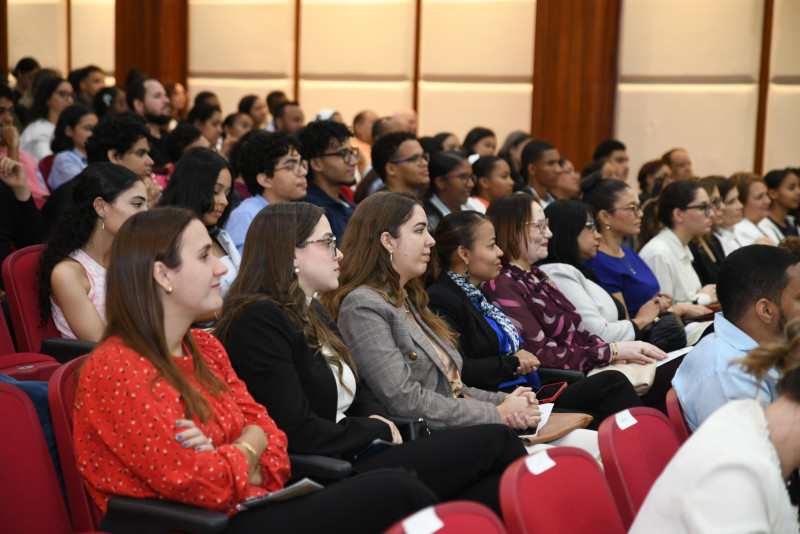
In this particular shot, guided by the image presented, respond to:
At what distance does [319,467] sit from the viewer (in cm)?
220

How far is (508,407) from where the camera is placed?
2873mm

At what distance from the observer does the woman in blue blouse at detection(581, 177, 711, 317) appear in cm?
451

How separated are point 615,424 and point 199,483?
3.10ft

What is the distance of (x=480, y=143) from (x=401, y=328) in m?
4.46

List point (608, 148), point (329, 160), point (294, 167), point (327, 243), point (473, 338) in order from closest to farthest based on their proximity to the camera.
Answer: point (327, 243) < point (473, 338) < point (294, 167) < point (329, 160) < point (608, 148)

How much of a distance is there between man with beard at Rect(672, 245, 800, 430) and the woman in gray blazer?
23.9 inches

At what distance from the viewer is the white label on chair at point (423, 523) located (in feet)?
4.57

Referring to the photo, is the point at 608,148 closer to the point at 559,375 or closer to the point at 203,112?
the point at 203,112

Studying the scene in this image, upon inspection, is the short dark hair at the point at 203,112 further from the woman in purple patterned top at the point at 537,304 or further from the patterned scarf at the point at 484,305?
the patterned scarf at the point at 484,305

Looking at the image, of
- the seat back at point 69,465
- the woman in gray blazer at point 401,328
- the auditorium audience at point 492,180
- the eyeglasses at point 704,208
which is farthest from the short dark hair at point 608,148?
the seat back at point 69,465

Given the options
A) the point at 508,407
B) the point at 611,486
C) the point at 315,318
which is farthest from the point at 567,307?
the point at 611,486

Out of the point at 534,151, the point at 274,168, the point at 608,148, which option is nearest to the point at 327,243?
the point at 274,168

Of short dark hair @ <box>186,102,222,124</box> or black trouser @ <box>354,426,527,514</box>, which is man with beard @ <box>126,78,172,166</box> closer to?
short dark hair @ <box>186,102,222,124</box>

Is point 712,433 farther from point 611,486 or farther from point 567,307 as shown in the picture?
point 567,307
